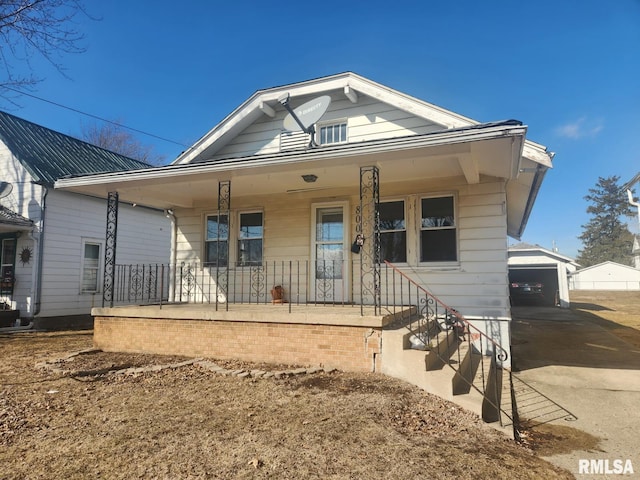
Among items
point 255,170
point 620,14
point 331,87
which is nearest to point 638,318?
point 620,14

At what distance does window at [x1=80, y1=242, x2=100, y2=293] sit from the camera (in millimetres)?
11969

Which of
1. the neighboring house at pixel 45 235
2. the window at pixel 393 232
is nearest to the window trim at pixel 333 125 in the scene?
the window at pixel 393 232

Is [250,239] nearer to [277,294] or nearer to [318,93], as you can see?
[277,294]

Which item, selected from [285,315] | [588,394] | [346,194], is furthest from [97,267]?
[588,394]

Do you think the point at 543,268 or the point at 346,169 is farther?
the point at 543,268

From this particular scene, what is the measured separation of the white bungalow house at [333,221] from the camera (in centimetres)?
577

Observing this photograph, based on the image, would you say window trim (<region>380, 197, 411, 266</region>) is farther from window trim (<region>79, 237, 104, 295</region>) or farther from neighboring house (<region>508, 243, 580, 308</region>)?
neighboring house (<region>508, 243, 580, 308</region>)

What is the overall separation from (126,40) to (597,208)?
72447 millimetres

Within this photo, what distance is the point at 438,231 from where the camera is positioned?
24.7 ft

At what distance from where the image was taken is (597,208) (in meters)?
63.1

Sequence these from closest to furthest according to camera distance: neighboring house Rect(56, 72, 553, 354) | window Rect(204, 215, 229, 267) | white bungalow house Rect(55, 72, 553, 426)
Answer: white bungalow house Rect(55, 72, 553, 426) < neighboring house Rect(56, 72, 553, 354) < window Rect(204, 215, 229, 267)

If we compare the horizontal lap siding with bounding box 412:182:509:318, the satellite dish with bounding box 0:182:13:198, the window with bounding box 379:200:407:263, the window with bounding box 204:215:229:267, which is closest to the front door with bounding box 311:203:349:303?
the window with bounding box 379:200:407:263

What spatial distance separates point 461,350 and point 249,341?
3289 mm

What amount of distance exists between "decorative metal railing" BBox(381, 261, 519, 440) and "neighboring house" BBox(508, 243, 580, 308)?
17.9 m
